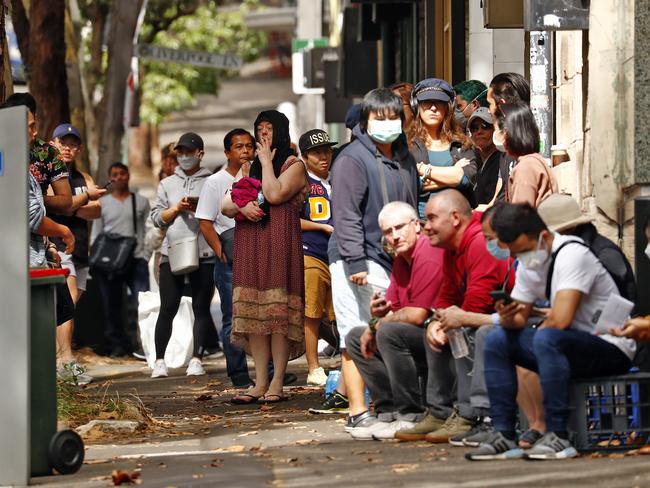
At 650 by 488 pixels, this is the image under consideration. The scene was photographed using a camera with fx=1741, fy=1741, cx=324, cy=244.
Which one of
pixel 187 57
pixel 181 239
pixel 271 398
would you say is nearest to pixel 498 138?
pixel 271 398

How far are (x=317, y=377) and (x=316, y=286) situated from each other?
782mm

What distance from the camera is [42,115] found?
19.4 m

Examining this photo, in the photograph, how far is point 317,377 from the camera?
12961 mm

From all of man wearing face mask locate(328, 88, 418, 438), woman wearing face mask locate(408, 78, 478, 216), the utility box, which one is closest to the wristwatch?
man wearing face mask locate(328, 88, 418, 438)

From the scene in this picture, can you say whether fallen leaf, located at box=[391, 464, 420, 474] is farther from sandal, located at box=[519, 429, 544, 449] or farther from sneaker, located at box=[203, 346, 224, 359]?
sneaker, located at box=[203, 346, 224, 359]

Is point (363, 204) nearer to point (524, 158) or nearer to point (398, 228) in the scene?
point (398, 228)

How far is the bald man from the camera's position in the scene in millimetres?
9000

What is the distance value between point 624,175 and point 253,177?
8.86 feet

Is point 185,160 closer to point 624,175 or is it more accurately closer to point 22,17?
point 624,175

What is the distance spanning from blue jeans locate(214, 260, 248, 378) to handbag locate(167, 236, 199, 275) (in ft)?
1.58

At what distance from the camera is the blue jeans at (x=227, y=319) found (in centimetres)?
1301

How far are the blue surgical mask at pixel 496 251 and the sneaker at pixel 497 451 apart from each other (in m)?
0.98

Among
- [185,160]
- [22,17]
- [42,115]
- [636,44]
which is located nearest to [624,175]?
[636,44]

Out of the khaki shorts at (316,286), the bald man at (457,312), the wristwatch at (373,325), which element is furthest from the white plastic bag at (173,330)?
the bald man at (457,312)
